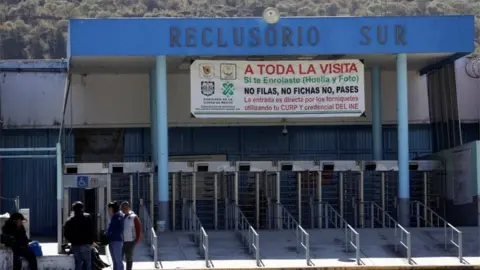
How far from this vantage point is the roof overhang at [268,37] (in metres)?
27.0

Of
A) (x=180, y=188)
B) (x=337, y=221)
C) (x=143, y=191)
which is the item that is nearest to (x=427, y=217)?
(x=337, y=221)

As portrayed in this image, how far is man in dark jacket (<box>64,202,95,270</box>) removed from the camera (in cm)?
1798

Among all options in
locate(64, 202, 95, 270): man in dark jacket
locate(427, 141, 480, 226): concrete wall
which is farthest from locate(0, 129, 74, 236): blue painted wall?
locate(64, 202, 95, 270): man in dark jacket

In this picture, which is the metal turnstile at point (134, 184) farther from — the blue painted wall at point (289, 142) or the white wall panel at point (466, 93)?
the white wall panel at point (466, 93)

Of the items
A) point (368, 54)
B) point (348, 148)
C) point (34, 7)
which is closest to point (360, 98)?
point (368, 54)

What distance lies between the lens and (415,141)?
34656mm

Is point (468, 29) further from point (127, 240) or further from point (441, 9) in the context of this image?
point (441, 9)

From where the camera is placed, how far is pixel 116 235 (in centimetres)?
1858

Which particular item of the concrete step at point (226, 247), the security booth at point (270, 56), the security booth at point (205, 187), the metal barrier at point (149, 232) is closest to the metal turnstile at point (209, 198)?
the security booth at point (205, 187)

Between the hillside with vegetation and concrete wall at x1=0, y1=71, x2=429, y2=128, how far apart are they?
38640 mm

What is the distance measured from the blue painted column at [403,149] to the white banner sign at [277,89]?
4.01 feet

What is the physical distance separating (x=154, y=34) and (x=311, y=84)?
15.8 feet

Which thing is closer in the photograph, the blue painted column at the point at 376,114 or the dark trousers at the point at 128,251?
the dark trousers at the point at 128,251

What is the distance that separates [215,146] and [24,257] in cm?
1539
